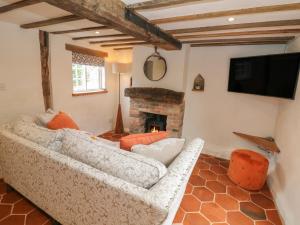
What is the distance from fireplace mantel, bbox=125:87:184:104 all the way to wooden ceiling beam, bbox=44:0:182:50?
4.17ft

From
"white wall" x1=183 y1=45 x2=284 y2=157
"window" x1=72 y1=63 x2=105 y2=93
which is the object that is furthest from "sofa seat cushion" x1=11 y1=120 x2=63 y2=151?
"white wall" x1=183 y1=45 x2=284 y2=157

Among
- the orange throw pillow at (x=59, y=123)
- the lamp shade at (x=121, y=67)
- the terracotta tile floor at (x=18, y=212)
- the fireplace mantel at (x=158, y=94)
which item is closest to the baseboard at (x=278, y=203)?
the fireplace mantel at (x=158, y=94)

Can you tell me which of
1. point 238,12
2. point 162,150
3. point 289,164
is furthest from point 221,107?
point 162,150

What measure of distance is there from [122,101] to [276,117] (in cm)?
334

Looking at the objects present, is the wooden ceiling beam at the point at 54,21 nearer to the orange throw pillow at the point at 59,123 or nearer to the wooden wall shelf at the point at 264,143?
the orange throw pillow at the point at 59,123

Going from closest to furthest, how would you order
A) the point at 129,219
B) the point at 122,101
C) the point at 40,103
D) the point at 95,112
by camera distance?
the point at 129,219 → the point at 40,103 → the point at 95,112 → the point at 122,101

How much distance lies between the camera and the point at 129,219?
3.61ft

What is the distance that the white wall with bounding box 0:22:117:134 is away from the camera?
8.04 ft

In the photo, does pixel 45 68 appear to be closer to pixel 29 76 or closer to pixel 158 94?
pixel 29 76

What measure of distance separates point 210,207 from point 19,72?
10.5 ft

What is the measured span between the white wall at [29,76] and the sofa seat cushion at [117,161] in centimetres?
164

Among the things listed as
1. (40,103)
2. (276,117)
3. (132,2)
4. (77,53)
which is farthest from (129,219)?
(77,53)

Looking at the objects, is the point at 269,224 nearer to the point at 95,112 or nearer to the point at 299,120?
the point at 299,120

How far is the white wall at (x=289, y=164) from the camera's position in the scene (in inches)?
72.4
